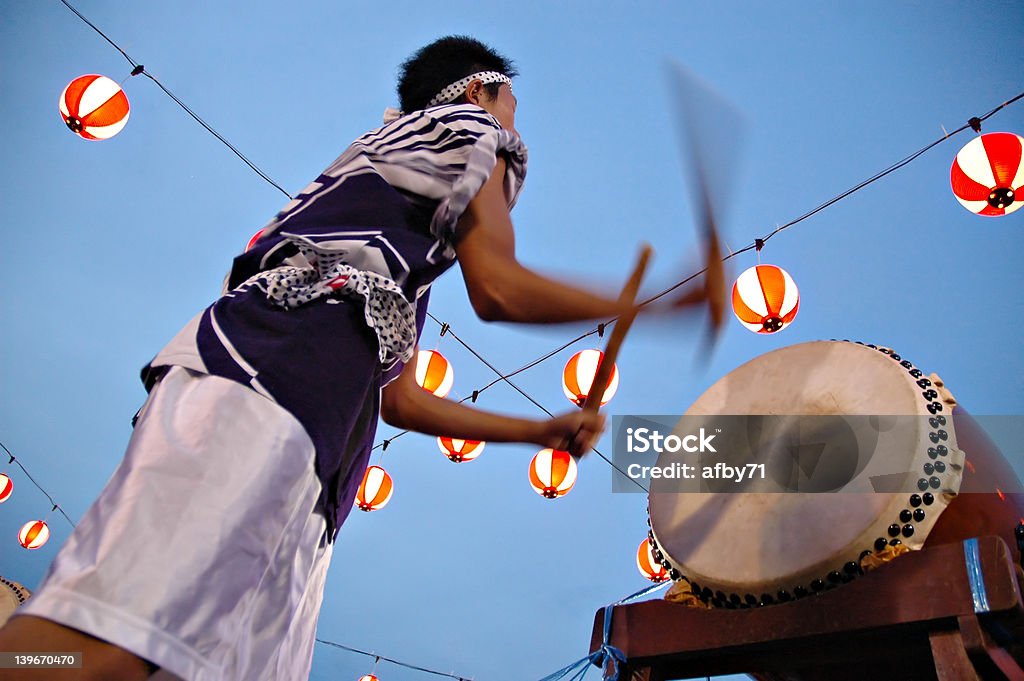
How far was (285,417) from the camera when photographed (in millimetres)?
651

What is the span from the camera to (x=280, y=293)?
2.38 feet

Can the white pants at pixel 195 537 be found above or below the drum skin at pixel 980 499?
below

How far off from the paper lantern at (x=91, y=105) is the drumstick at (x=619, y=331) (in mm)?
4524

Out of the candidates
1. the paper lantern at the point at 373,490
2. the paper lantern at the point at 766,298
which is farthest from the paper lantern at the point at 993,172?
the paper lantern at the point at 373,490

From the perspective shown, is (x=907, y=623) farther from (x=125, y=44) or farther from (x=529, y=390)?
(x=529, y=390)

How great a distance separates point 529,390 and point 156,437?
17.3 m

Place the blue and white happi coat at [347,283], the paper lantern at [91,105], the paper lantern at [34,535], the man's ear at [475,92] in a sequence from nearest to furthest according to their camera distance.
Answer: the blue and white happi coat at [347,283]
the man's ear at [475,92]
the paper lantern at [91,105]
the paper lantern at [34,535]

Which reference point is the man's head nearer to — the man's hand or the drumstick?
the drumstick

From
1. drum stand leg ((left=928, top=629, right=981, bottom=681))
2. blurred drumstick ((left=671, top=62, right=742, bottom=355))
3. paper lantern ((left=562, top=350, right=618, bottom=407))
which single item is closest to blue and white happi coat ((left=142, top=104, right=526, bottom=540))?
blurred drumstick ((left=671, top=62, right=742, bottom=355))

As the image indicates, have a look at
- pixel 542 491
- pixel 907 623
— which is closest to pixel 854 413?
pixel 907 623

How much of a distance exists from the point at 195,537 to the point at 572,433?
51 cm

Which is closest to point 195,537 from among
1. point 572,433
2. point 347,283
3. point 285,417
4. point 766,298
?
point 285,417

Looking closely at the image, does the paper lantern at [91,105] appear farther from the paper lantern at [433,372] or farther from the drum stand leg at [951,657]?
the drum stand leg at [951,657]

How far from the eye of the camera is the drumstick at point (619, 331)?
0.88 m
